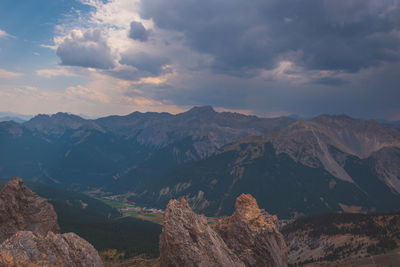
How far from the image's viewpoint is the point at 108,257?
15888 centimetres

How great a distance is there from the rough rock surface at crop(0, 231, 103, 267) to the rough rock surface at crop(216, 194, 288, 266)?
1305 inches

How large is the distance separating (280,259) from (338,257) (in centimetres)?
13165

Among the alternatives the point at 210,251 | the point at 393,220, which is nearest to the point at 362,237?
the point at 393,220

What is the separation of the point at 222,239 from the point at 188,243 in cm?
1513

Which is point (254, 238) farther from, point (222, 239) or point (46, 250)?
point (46, 250)

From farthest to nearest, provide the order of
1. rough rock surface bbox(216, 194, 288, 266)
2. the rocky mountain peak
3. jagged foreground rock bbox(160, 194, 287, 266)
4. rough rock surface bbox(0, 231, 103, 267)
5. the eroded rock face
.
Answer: the rocky mountain peak, rough rock surface bbox(216, 194, 288, 266), jagged foreground rock bbox(160, 194, 287, 266), the eroded rock face, rough rock surface bbox(0, 231, 103, 267)

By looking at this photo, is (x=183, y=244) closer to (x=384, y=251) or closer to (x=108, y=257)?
(x=108, y=257)

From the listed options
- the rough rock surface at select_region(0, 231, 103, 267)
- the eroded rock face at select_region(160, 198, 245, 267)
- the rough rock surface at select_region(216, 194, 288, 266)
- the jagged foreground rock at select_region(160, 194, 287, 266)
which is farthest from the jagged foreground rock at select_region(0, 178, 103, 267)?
the rough rock surface at select_region(216, 194, 288, 266)

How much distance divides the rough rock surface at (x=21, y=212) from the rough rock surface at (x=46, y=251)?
191ft

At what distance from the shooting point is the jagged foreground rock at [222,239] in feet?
167

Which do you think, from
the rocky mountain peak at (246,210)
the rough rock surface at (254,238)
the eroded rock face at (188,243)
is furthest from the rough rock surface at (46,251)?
the rocky mountain peak at (246,210)

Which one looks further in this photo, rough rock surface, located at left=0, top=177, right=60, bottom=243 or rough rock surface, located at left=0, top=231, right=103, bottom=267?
rough rock surface, located at left=0, top=177, right=60, bottom=243

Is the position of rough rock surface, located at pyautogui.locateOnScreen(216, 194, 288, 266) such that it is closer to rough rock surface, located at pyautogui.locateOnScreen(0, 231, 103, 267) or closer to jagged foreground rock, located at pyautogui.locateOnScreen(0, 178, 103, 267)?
jagged foreground rock, located at pyautogui.locateOnScreen(0, 178, 103, 267)

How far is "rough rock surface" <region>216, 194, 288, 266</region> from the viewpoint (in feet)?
214
